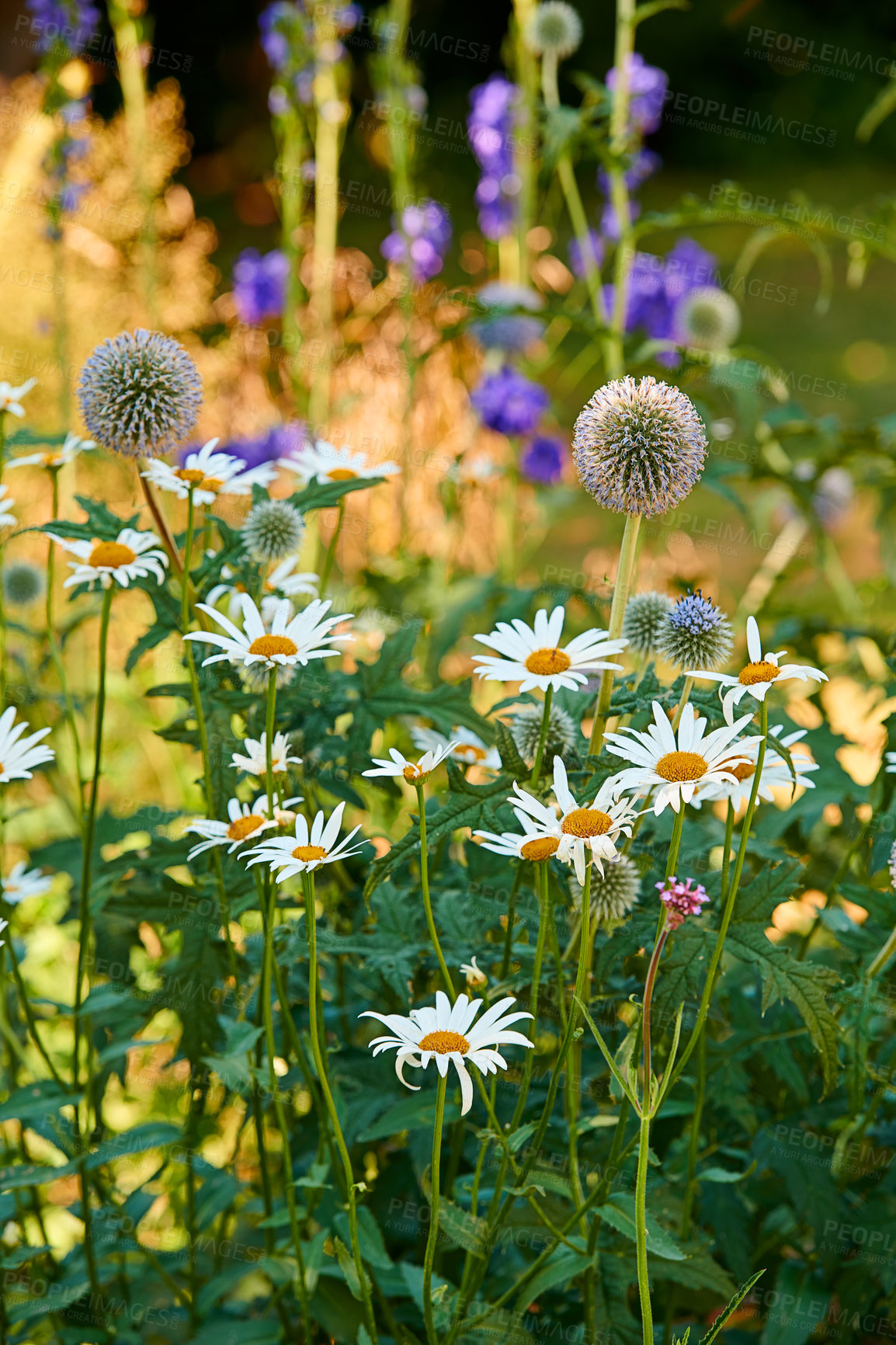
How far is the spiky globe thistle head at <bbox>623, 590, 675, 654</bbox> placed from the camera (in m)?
1.35

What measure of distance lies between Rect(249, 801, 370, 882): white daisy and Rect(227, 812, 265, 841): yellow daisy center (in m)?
0.09

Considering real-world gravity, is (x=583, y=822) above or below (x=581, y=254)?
below

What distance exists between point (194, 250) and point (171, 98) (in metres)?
0.47

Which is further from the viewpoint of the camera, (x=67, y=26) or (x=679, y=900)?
(x=67, y=26)

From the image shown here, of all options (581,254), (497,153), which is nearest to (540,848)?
(581,254)

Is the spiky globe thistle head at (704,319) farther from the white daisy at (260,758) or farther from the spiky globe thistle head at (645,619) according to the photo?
the white daisy at (260,758)

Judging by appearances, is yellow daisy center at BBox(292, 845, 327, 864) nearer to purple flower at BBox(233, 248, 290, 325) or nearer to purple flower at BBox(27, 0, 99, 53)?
purple flower at BBox(27, 0, 99, 53)

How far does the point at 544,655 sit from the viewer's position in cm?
110

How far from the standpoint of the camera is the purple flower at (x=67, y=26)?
2.70 metres

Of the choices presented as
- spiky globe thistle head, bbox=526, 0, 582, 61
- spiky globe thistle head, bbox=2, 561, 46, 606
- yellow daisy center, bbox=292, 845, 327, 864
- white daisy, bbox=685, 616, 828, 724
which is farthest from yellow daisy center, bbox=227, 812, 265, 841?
spiky globe thistle head, bbox=526, 0, 582, 61

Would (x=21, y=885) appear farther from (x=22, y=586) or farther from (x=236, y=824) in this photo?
(x=22, y=586)

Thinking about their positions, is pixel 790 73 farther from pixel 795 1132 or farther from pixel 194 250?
pixel 795 1132

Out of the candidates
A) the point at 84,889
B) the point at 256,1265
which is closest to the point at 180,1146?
the point at 256,1265

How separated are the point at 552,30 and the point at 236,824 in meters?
2.43
